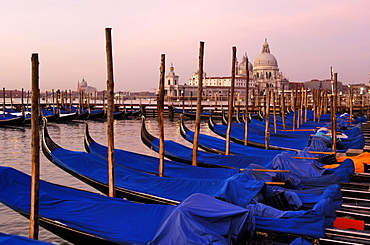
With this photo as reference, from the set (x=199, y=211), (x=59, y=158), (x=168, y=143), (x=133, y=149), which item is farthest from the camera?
(x=133, y=149)

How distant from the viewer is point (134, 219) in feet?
14.2

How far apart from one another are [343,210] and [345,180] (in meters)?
1.33

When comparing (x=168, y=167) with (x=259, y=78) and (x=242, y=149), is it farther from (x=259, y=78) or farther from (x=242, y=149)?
(x=259, y=78)

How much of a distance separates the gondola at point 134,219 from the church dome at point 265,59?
8342 centimetres

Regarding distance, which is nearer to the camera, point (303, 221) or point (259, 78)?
point (303, 221)

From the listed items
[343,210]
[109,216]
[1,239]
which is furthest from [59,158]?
[343,210]

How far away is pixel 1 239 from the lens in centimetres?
339

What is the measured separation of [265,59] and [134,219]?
84369 mm

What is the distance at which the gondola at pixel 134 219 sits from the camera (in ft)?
12.7

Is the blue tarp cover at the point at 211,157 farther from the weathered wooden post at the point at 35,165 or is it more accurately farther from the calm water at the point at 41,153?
the weathered wooden post at the point at 35,165

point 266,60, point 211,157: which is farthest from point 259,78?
point 211,157

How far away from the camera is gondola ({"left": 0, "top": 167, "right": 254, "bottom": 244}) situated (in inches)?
152

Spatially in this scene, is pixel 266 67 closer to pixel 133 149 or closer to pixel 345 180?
pixel 133 149

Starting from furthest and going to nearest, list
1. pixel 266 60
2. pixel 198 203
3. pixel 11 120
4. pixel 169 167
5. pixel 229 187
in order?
pixel 266 60, pixel 11 120, pixel 169 167, pixel 229 187, pixel 198 203
